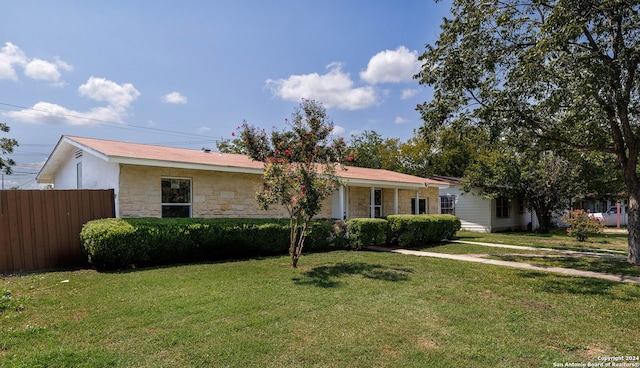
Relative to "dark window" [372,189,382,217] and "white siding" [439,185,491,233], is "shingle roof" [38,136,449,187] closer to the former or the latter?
"dark window" [372,189,382,217]

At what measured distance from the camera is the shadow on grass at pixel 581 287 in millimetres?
6422

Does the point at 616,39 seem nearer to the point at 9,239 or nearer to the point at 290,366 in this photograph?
the point at 290,366

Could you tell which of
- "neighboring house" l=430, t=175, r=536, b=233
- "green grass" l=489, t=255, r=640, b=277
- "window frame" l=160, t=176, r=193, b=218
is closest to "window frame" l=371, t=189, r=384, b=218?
"neighboring house" l=430, t=175, r=536, b=233

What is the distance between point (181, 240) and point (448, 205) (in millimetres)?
18013

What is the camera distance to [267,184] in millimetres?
8273

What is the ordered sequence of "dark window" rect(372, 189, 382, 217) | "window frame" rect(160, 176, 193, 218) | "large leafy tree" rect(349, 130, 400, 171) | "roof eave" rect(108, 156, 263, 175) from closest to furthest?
"roof eave" rect(108, 156, 263, 175) → "window frame" rect(160, 176, 193, 218) → "dark window" rect(372, 189, 382, 217) → "large leafy tree" rect(349, 130, 400, 171)

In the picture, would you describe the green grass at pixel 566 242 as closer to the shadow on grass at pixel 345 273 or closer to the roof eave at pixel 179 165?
the shadow on grass at pixel 345 273

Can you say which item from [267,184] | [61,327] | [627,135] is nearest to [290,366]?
[61,327]

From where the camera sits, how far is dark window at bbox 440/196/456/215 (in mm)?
22531

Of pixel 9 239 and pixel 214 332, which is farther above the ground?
pixel 9 239

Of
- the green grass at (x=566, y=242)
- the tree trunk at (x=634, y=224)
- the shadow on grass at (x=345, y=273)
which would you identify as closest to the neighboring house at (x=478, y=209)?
the green grass at (x=566, y=242)

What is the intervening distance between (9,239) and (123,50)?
7.60m

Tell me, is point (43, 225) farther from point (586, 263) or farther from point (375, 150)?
point (375, 150)

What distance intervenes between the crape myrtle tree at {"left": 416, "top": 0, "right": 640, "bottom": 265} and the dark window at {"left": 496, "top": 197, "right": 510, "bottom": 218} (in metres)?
11.6
